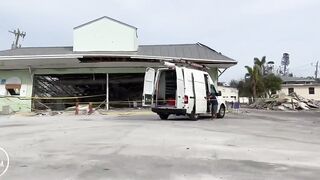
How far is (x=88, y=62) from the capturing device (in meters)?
33.4

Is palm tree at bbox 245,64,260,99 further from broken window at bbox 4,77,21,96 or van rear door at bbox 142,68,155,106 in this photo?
van rear door at bbox 142,68,155,106

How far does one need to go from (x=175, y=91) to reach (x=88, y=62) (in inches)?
543

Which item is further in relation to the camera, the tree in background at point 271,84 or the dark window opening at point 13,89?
the tree in background at point 271,84

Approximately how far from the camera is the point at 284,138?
13.5 meters

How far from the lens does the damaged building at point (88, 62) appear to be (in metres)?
32.8

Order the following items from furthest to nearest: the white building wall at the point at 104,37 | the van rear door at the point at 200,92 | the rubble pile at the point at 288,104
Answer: the rubble pile at the point at 288,104 < the white building wall at the point at 104,37 < the van rear door at the point at 200,92

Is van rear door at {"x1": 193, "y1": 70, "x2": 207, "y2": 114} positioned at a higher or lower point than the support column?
lower

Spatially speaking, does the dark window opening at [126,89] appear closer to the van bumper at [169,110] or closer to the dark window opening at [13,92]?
the dark window opening at [13,92]

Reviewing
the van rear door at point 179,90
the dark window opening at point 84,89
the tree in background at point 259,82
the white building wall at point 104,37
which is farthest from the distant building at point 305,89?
the van rear door at point 179,90

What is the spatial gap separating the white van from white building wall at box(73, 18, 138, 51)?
13.6 m

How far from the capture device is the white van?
810 inches

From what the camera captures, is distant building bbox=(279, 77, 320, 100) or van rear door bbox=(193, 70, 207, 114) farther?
distant building bbox=(279, 77, 320, 100)

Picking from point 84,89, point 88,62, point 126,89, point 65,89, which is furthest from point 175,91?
point 84,89

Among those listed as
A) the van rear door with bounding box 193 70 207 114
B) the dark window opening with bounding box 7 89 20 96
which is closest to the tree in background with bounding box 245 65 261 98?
the dark window opening with bounding box 7 89 20 96
